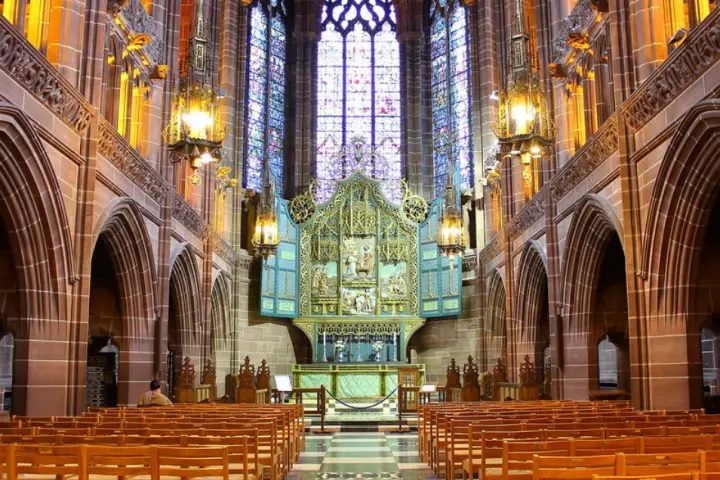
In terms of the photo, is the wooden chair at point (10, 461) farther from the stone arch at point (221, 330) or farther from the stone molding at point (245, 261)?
the stone molding at point (245, 261)

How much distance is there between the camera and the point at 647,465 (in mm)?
5941

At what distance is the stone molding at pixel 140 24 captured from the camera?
17.6m

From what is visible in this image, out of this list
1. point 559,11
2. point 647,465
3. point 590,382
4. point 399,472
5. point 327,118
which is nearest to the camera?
point 647,465

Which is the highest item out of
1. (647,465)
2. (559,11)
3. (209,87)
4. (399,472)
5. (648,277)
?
(559,11)

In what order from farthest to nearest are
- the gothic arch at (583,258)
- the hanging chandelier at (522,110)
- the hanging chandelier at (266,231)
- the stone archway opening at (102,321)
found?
the hanging chandelier at (266,231)
the stone archway opening at (102,321)
the gothic arch at (583,258)
the hanging chandelier at (522,110)

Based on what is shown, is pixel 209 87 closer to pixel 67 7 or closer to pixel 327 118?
pixel 67 7

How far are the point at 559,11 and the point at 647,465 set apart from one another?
1808 centimetres

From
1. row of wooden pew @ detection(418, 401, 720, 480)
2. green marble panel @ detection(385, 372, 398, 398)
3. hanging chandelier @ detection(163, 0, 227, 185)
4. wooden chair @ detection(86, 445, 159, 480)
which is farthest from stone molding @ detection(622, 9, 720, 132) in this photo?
green marble panel @ detection(385, 372, 398, 398)

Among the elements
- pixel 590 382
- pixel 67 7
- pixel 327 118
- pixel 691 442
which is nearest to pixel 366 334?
pixel 327 118

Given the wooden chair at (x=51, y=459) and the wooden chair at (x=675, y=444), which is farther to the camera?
the wooden chair at (x=675, y=444)

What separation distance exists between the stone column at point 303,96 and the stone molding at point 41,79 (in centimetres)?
2068

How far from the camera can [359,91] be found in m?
37.8

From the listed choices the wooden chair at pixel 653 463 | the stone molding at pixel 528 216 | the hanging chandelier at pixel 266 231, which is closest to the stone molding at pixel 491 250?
the stone molding at pixel 528 216

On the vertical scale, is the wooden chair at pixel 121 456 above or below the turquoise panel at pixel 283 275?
below
